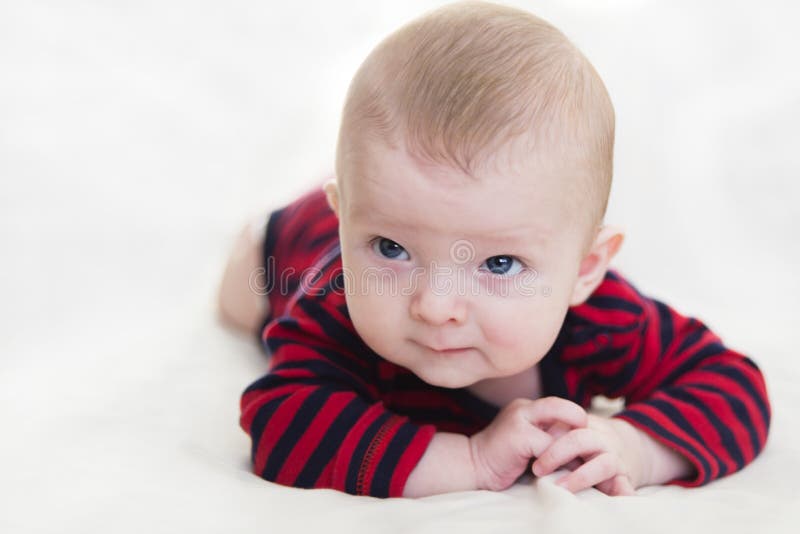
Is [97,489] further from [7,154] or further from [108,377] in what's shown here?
[7,154]

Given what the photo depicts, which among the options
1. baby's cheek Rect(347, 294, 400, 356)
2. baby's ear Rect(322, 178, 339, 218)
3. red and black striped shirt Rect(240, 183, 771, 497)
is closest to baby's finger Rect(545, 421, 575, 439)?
→ red and black striped shirt Rect(240, 183, 771, 497)

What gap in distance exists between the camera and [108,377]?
1398 mm

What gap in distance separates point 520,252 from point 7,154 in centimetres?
122

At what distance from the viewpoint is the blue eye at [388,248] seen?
1.02m

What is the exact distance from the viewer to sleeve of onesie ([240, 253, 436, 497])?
3.40 feet

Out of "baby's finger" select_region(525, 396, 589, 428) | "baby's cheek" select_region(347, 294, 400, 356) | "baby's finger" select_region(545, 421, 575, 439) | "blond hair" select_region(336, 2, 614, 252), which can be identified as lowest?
"baby's finger" select_region(545, 421, 575, 439)

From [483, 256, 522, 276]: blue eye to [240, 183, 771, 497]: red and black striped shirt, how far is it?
205 mm

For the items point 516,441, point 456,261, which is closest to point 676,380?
point 516,441

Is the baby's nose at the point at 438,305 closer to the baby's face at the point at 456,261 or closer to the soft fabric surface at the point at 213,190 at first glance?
the baby's face at the point at 456,261

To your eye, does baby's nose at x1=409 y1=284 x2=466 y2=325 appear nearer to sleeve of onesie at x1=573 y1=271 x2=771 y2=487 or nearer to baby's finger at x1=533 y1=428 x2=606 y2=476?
baby's finger at x1=533 y1=428 x2=606 y2=476

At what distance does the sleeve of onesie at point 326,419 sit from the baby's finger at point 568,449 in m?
0.13

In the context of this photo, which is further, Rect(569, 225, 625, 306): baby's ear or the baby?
Rect(569, 225, 625, 306): baby's ear

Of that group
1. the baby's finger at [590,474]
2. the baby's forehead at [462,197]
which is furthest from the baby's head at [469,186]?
the baby's finger at [590,474]

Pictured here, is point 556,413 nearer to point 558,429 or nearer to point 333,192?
point 558,429
